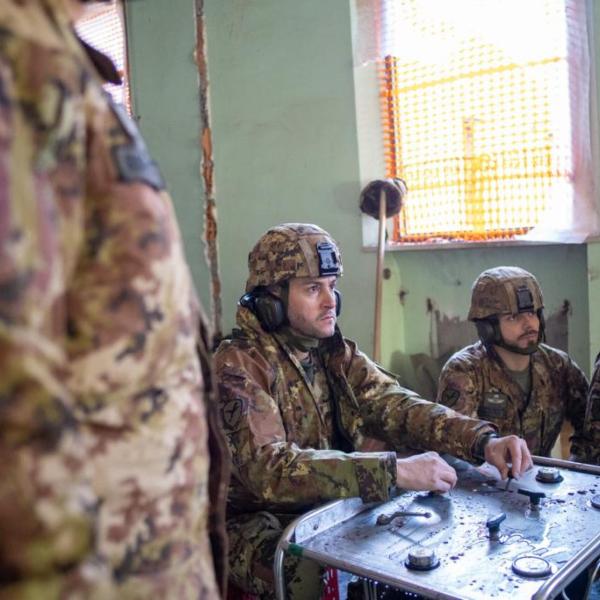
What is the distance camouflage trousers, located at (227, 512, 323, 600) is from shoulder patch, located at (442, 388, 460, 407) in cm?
102

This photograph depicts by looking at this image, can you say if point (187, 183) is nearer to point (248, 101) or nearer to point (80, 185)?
point (248, 101)

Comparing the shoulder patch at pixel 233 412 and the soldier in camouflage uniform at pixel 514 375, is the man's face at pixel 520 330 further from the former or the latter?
the shoulder patch at pixel 233 412

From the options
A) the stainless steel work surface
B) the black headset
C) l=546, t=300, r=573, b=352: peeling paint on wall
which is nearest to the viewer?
the stainless steel work surface

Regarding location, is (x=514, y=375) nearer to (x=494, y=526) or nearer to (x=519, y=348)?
(x=519, y=348)

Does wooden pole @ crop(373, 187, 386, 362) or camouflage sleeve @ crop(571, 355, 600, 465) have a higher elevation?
wooden pole @ crop(373, 187, 386, 362)

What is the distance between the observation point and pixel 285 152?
4277mm

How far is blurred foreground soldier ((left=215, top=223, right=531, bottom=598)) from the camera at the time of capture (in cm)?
194

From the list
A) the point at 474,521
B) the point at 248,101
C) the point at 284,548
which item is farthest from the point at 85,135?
Result: the point at 248,101

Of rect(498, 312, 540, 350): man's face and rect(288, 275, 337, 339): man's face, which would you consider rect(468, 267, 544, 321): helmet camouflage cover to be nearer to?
rect(498, 312, 540, 350): man's face

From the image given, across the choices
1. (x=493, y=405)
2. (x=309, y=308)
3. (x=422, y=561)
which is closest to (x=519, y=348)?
(x=493, y=405)

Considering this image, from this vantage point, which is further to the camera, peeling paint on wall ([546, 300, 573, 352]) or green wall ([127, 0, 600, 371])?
green wall ([127, 0, 600, 371])

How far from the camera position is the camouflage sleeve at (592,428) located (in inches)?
107

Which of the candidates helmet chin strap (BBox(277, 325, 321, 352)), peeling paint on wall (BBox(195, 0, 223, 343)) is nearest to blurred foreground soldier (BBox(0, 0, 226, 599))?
helmet chin strap (BBox(277, 325, 321, 352))

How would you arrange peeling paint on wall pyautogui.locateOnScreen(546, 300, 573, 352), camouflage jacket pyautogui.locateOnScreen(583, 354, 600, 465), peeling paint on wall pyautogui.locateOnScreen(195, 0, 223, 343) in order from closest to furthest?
camouflage jacket pyautogui.locateOnScreen(583, 354, 600, 465) → peeling paint on wall pyautogui.locateOnScreen(546, 300, 573, 352) → peeling paint on wall pyautogui.locateOnScreen(195, 0, 223, 343)
